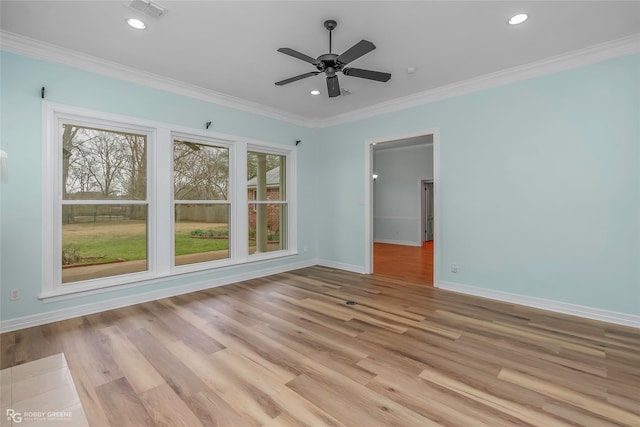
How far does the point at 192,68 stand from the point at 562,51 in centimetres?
416

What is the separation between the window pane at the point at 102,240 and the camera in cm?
339

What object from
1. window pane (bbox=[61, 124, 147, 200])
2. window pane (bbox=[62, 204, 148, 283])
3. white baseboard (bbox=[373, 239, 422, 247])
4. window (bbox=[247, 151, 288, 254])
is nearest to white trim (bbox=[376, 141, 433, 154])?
white baseboard (bbox=[373, 239, 422, 247])

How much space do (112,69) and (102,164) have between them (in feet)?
3.66

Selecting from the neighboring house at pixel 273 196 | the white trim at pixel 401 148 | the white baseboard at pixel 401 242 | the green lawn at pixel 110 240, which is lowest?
the white baseboard at pixel 401 242

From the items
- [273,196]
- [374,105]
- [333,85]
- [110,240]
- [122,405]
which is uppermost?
[374,105]

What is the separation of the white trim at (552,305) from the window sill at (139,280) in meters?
3.08

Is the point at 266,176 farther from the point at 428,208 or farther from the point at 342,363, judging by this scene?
the point at 428,208

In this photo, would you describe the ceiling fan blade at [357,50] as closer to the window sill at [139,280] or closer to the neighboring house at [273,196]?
the neighboring house at [273,196]

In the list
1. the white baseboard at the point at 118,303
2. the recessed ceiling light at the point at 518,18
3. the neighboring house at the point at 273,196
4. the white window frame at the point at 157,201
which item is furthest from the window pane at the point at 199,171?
the recessed ceiling light at the point at 518,18

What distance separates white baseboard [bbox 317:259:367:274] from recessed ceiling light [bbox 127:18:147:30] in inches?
175

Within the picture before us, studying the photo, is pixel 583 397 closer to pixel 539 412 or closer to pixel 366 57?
pixel 539 412

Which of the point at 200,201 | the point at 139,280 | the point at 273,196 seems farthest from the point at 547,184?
the point at 139,280

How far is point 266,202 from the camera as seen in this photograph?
212 inches

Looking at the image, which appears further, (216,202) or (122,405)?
(216,202)
